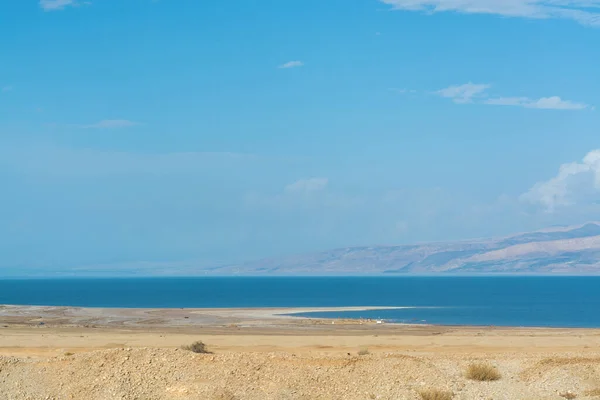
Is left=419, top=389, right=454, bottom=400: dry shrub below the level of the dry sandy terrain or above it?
below

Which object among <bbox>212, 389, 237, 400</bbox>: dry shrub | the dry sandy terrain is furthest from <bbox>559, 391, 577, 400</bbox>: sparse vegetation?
<bbox>212, 389, 237, 400</bbox>: dry shrub

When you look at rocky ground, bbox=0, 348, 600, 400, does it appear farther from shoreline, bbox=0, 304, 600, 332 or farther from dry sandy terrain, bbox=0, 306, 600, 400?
shoreline, bbox=0, 304, 600, 332

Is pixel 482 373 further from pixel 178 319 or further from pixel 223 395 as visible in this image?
pixel 178 319

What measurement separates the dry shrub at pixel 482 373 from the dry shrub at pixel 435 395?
2972 mm

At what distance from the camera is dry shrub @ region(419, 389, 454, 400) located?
939 inches

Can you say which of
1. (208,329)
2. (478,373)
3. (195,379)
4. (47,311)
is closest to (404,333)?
(208,329)

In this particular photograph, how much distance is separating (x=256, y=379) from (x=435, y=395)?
5.35 m

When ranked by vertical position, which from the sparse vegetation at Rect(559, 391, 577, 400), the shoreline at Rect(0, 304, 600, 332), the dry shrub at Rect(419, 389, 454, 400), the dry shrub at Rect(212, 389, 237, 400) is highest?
the shoreline at Rect(0, 304, 600, 332)

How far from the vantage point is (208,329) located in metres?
63.8

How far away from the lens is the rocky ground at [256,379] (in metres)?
23.5

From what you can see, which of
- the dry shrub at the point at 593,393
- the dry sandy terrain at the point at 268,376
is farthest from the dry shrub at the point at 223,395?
the dry shrub at the point at 593,393

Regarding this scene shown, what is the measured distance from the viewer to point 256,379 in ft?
81.0

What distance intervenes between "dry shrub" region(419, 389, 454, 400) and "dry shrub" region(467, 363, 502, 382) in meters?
2.97

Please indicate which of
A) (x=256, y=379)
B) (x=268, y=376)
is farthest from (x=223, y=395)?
(x=268, y=376)
